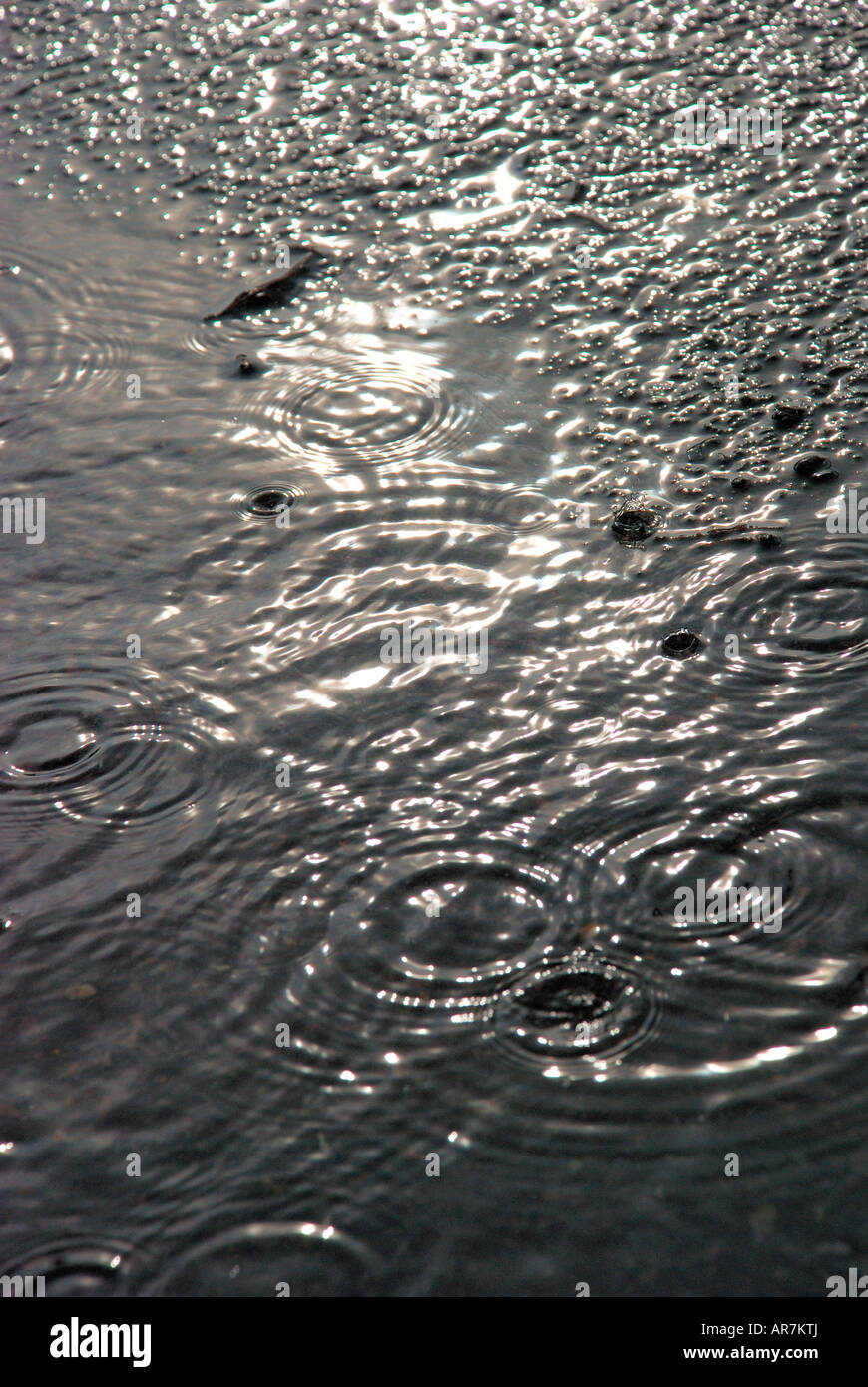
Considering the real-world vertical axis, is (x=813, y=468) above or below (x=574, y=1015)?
above

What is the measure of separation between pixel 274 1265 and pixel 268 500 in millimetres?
1784

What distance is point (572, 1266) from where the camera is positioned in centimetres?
182

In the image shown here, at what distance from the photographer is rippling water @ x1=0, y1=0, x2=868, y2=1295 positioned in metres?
1.92

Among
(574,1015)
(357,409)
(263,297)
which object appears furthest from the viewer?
(263,297)

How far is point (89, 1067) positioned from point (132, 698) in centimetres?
83

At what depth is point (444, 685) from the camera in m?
2.64

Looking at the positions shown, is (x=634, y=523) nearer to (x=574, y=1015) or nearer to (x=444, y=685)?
(x=444, y=685)

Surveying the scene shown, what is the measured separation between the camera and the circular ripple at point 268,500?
3.08m

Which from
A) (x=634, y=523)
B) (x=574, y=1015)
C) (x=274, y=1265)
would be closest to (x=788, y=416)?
(x=634, y=523)

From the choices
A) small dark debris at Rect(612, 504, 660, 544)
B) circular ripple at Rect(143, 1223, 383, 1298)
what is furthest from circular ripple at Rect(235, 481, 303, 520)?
circular ripple at Rect(143, 1223, 383, 1298)

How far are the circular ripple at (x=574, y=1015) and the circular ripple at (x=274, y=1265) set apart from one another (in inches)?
15.5

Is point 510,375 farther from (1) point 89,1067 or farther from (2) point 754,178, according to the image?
(1) point 89,1067

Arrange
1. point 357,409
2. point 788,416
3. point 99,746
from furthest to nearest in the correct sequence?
point 357,409 < point 788,416 < point 99,746

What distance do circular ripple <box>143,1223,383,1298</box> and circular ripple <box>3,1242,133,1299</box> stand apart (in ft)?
0.17
